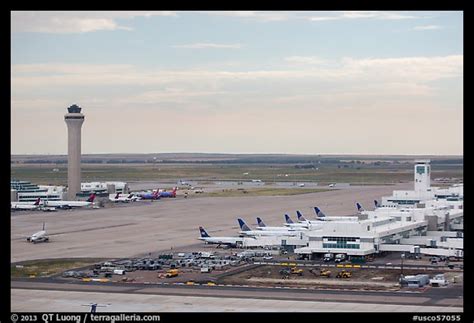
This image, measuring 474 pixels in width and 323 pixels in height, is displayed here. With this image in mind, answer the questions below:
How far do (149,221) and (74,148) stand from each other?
34.6m

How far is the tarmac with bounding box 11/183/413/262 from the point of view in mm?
51825

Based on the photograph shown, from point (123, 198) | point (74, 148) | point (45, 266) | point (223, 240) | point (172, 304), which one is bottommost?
point (172, 304)

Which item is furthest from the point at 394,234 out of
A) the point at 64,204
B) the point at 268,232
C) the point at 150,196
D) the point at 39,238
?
the point at 150,196

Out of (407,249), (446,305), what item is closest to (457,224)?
(407,249)

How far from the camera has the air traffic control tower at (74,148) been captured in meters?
102

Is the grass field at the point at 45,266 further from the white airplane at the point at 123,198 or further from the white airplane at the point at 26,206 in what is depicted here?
the white airplane at the point at 123,198

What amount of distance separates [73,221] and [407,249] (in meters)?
35.4

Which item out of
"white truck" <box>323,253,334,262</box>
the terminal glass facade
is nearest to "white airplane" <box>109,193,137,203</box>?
the terminal glass facade

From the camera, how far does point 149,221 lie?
7219 cm

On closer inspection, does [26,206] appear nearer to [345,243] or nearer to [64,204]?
[64,204]

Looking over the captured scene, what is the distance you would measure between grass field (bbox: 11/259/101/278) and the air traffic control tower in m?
57.1

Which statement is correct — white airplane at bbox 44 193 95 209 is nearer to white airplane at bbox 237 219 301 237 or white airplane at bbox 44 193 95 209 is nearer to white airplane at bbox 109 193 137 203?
white airplane at bbox 109 193 137 203
